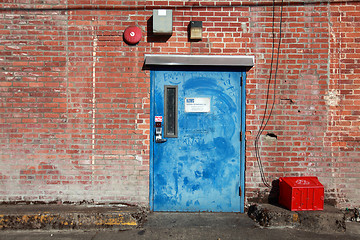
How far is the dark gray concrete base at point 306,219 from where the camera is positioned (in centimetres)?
358

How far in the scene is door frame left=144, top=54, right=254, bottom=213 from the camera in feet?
12.8

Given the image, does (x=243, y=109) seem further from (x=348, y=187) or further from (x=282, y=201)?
(x=348, y=187)

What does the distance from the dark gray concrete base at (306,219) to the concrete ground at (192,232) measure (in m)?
0.07

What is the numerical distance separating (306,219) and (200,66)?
2719mm

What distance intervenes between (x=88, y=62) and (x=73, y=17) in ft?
2.44

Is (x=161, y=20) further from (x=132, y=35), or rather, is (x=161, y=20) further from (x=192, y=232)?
(x=192, y=232)

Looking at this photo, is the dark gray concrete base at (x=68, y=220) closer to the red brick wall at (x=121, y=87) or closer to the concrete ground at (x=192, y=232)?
the concrete ground at (x=192, y=232)

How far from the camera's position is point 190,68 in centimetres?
401

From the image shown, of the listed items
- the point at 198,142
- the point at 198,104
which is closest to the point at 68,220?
the point at 198,142

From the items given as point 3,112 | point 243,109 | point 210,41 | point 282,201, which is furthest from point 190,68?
point 3,112

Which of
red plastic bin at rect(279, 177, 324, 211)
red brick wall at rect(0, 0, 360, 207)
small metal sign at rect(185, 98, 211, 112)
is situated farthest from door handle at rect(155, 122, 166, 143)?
red plastic bin at rect(279, 177, 324, 211)

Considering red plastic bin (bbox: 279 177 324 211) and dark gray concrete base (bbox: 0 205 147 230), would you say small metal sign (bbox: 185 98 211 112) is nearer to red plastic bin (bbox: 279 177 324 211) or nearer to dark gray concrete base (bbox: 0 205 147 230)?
red plastic bin (bbox: 279 177 324 211)

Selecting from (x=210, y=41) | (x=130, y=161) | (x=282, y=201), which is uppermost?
(x=210, y=41)

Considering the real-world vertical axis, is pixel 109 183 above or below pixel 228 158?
below
